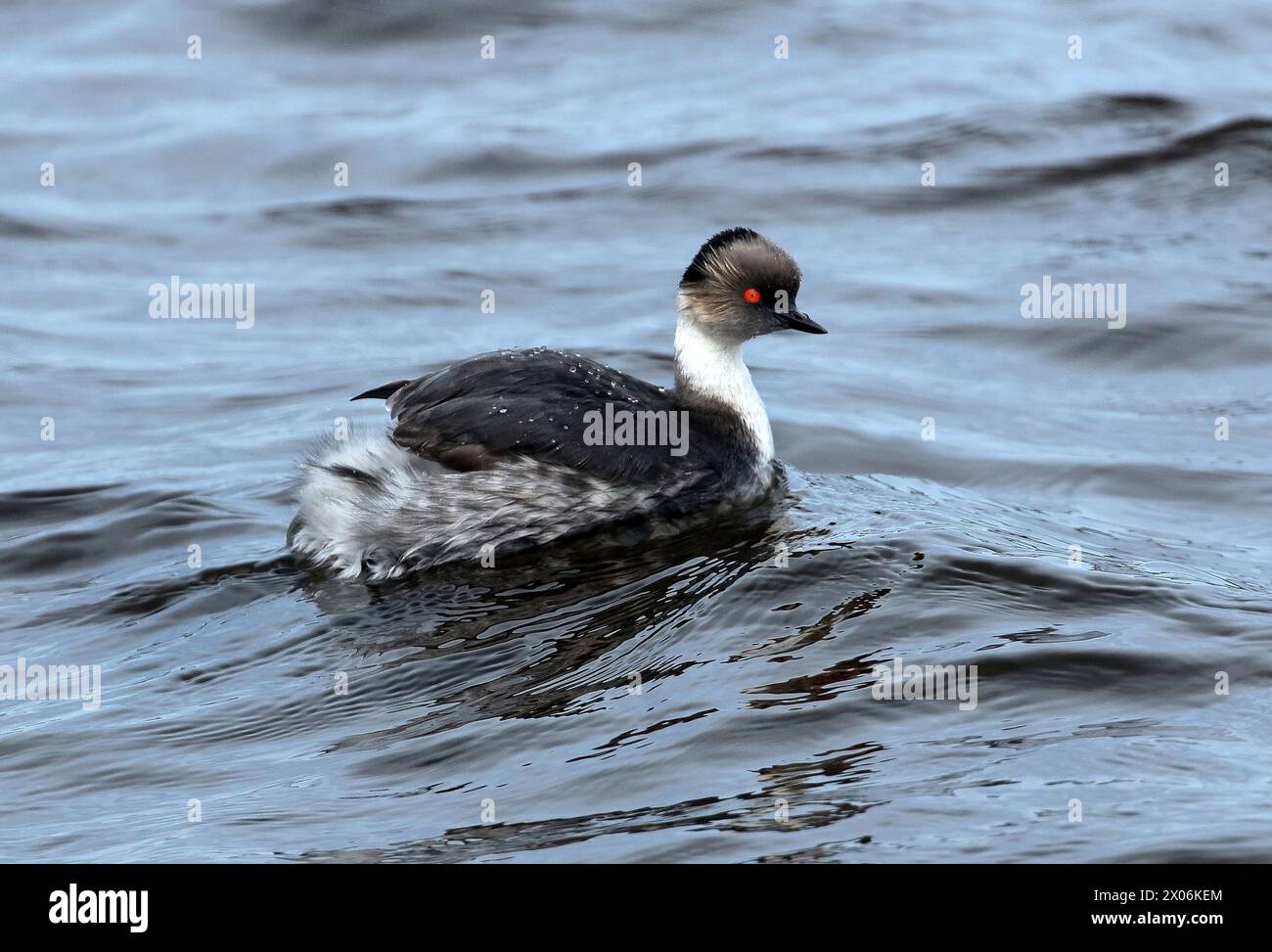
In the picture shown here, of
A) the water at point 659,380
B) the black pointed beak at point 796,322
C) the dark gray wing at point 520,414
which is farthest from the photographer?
the black pointed beak at point 796,322

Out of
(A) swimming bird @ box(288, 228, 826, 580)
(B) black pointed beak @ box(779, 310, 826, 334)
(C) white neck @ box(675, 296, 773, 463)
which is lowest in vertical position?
(A) swimming bird @ box(288, 228, 826, 580)

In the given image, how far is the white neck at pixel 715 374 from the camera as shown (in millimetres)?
7906

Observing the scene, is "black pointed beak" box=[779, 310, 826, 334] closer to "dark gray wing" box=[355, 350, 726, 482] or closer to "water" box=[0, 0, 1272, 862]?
"water" box=[0, 0, 1272, 862]

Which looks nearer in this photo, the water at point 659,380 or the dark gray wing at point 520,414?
the water at point 659,380

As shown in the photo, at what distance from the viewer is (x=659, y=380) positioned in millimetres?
9906

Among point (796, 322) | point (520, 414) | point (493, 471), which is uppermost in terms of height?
point (796, 322)

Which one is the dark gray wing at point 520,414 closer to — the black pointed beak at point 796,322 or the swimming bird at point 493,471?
the swimming bird at point 493,471

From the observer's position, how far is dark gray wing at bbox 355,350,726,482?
6.96 meters

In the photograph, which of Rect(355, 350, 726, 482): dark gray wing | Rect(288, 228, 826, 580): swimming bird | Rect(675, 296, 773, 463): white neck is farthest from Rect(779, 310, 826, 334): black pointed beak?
Rect(355, 350, 726, 482): dark gray wing

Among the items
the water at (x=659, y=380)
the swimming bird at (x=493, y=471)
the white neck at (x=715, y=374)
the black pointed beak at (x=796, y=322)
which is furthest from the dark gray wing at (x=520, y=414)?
the black pointed beak at (x=796, y=322)

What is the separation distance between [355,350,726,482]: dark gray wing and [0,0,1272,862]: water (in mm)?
403

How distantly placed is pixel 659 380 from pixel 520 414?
3.03m

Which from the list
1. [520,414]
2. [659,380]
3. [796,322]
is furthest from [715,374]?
[659,380]

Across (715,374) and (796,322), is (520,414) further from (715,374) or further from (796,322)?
(796,322)
